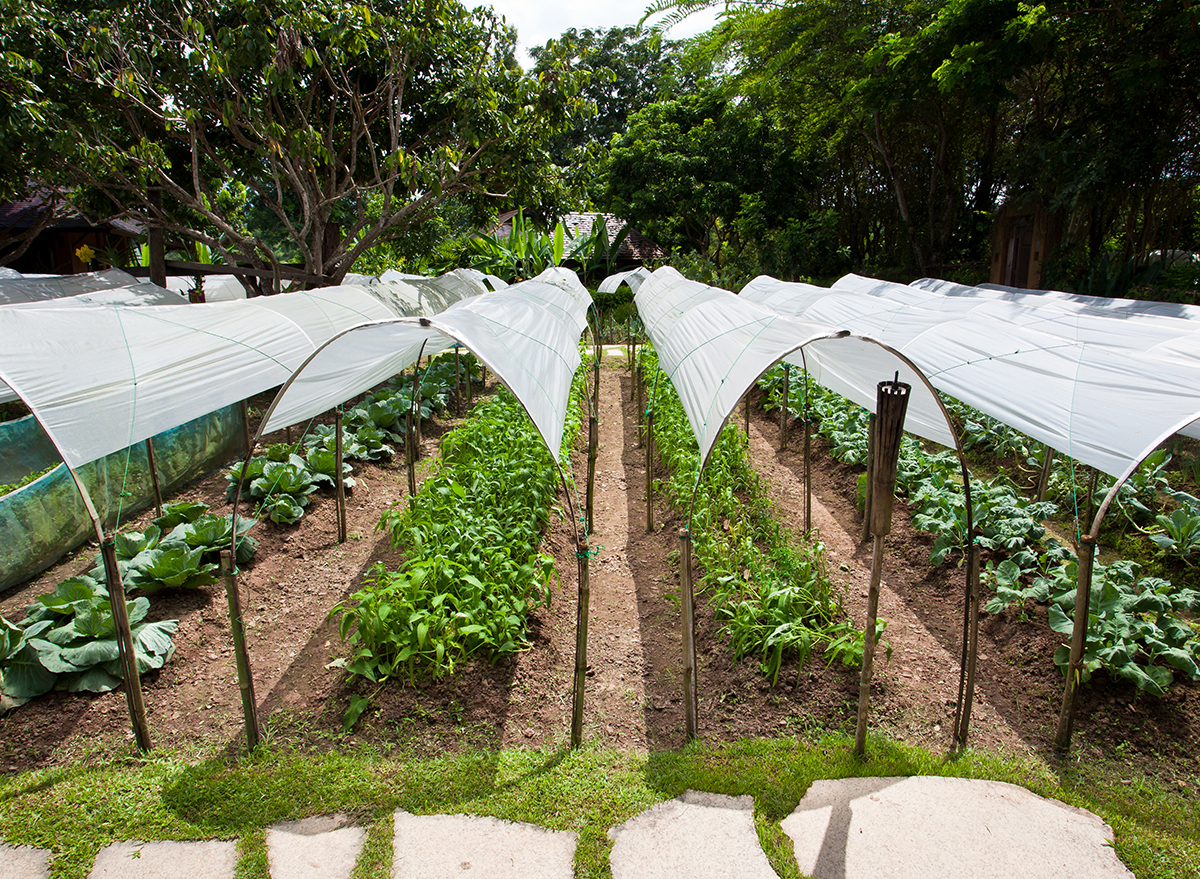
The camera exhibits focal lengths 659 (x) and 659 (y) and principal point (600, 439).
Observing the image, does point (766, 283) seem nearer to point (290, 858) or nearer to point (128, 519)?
point (128, 519)

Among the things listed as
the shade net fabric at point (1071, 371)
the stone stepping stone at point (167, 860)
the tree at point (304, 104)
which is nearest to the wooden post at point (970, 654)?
the shade net fabric at point (1071, 371)

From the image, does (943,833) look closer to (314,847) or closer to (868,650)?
(868,650)

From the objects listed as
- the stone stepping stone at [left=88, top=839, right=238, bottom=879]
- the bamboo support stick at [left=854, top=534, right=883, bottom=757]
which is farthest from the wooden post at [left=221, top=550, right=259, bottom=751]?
the bamboo support stick at [left=854, top=534, right=883, bottom=757]

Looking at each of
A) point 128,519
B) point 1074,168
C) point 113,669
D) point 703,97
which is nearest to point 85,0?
point 128,519

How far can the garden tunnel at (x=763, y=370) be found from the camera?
320cm

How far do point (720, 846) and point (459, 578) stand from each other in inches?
76.9

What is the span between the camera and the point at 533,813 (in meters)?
2.84

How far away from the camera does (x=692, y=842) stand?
2.69m

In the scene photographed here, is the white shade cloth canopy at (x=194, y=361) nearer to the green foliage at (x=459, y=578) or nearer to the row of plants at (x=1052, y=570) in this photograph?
the green foliage at (x=459, y=578)

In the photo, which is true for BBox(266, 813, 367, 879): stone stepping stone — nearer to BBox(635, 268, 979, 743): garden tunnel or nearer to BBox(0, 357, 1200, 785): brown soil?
BBox(0, 357, 1200, 785): brown soil

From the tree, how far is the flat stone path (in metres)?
7.46

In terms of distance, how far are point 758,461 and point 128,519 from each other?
615 cm

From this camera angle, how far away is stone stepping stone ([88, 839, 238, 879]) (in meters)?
2.56

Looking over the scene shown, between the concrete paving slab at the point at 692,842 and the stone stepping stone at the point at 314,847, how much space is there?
1.05 m
